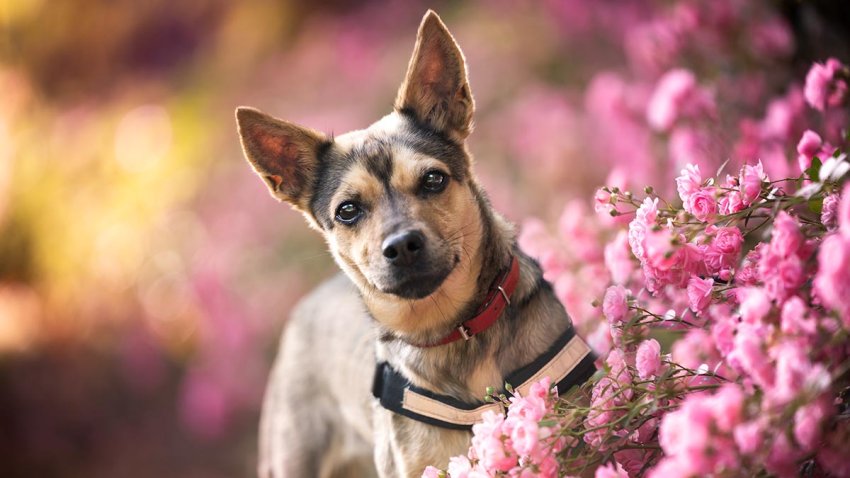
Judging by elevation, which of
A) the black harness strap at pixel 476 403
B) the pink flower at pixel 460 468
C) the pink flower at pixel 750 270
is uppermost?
the pink flower at pixel 750 270

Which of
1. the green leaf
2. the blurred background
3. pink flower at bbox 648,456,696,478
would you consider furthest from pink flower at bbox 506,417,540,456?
the blurred background

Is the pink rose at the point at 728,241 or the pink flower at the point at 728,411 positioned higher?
the pink rose at the point at 728,241

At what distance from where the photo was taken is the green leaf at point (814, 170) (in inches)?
79.0

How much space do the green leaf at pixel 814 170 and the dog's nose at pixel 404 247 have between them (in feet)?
3.64

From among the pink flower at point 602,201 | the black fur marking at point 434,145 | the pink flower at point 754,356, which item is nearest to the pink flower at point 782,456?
the pink flower at point 754,356

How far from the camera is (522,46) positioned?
6359 millimetres

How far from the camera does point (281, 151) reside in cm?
301

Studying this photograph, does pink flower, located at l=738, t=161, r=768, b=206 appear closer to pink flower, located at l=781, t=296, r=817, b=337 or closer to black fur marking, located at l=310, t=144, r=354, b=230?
pink flower, located at l=781, t=296, r=817, b=337

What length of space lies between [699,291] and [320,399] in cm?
215

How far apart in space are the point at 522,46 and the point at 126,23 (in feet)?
9.83

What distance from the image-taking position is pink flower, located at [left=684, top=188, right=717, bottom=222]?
2.00m

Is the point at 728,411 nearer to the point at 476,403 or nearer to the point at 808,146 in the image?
the point at 808,146

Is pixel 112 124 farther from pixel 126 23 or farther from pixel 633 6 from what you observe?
pixel 633 6

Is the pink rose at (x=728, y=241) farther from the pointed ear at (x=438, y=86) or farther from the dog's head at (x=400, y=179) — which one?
the pointed ear at (x=438, y=86)
